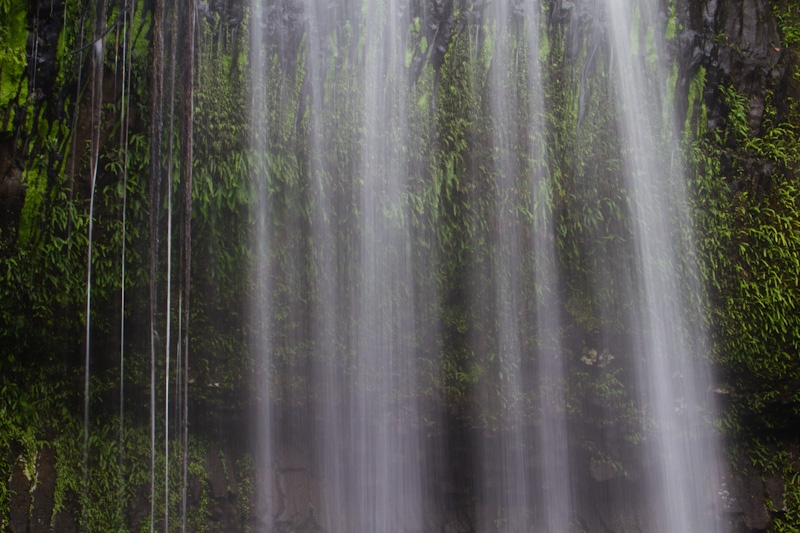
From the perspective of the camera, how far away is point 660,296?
3.14 m

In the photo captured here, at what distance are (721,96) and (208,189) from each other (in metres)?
3.12

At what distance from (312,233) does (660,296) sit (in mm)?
2129

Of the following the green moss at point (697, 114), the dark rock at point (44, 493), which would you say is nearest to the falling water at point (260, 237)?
the dark rock at point (44, 493)

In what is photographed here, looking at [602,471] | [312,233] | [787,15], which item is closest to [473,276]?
[312,233]

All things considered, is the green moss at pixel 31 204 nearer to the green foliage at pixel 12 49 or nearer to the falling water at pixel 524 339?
the green foliage at pixel 12 49

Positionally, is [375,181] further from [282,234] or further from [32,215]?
[32,215]

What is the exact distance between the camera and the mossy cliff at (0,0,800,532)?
2.92m

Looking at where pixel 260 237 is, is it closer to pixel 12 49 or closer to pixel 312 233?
pixel 312 233

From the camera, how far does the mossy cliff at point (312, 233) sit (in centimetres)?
292

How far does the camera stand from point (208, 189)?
3014 mm

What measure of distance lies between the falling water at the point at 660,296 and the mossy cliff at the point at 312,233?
0.29 ft

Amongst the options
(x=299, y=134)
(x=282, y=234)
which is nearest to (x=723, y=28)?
(x=299, y=134)

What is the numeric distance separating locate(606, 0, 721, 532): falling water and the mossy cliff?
9cm

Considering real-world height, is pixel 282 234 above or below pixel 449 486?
A: above
